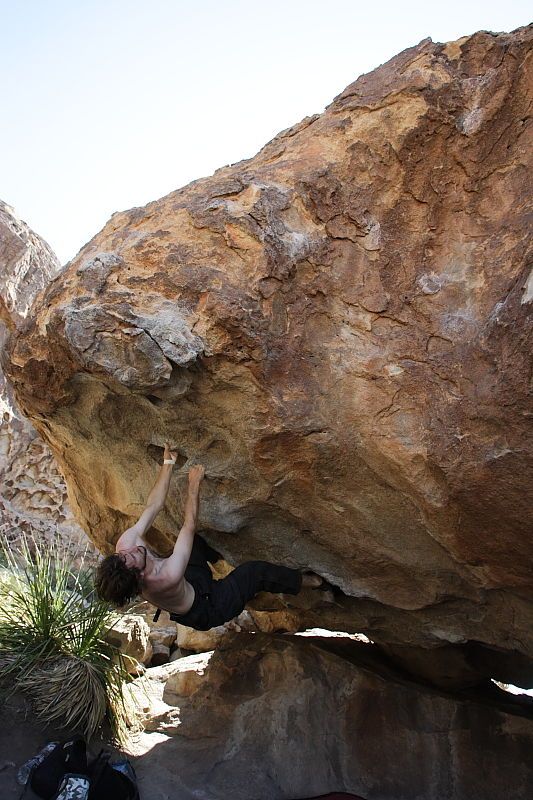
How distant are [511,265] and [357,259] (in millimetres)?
723

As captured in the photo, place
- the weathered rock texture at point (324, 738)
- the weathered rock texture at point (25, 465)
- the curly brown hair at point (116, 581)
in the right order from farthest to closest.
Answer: the weathered rock texture at point (25, 465) < the weathered rock texture at point (324, 738) < the curly brown hair at point (116, 581)

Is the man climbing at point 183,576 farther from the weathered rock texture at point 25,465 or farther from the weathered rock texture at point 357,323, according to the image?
the weathered rock texture at point 25,465

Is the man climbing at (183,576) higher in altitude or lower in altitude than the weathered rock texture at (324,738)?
higher

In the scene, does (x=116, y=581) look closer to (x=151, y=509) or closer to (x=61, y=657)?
(x=151, y=509)

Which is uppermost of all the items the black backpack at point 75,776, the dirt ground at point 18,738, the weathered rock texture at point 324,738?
the dirt ground at point 18,738

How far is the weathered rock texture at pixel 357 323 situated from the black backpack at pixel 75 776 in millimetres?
1703

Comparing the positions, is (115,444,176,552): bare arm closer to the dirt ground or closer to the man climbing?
the man climbing

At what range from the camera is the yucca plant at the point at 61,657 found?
14.0 feet

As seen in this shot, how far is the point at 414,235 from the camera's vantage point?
10.8 ft

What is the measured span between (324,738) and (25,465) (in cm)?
643

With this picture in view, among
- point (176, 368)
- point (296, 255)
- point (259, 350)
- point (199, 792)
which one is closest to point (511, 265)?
point (296, 255)

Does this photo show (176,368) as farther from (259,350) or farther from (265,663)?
(265,663)

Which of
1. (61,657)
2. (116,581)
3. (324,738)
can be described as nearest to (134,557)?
(116,581)

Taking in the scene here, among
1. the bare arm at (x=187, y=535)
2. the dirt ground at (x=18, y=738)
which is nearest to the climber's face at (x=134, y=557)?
the bare arm at (x=187, y=535)
